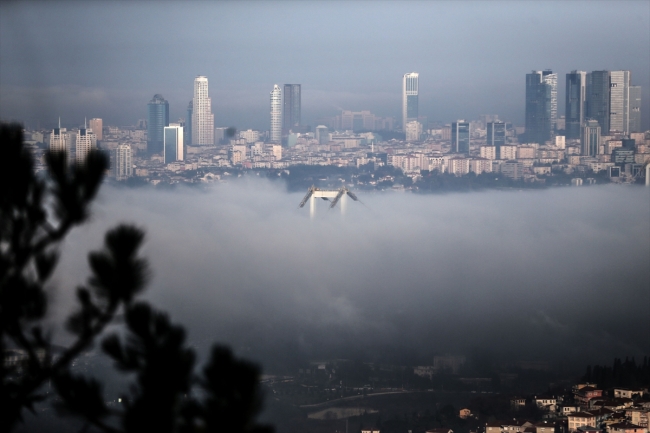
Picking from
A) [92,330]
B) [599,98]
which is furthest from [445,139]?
[92,330]

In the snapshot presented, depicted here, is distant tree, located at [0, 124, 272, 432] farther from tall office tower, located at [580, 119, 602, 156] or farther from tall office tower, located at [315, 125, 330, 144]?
tall office tower, located at [580, 119, 602, 156]

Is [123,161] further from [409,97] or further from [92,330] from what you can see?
[92,330]

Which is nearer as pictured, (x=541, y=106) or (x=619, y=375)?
(x=619, y=375)

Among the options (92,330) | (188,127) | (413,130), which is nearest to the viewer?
(92,330)

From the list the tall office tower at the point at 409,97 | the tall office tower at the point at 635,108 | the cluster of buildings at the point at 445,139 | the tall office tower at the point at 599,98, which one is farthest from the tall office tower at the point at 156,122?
the tall office tower at the point at 635,108

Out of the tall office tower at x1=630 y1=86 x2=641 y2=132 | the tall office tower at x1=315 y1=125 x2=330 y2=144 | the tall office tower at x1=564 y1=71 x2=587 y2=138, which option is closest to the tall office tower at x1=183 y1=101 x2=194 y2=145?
the tall office tower at x1=315 y1=125 x2=330 y2=144

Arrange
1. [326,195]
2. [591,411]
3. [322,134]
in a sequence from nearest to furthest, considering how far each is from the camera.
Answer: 1. [591,411]
2. [326,195]
3. [322,134]

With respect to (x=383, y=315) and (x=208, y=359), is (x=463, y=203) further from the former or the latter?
(x=208, y=359)
